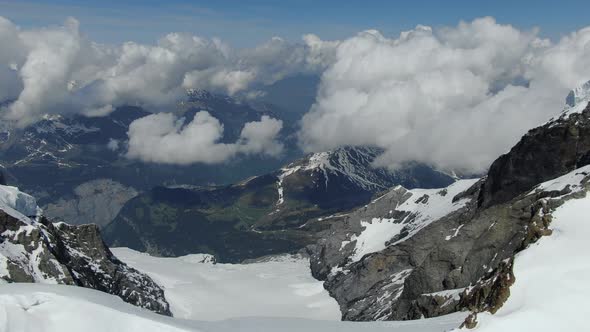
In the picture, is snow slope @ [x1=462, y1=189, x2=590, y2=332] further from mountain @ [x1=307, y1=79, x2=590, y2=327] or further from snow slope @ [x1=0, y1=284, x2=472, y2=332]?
snow slope @ [x1=0, y1=284, x2=472, y2=332]

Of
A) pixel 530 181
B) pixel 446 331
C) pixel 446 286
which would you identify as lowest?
pixel 446 331

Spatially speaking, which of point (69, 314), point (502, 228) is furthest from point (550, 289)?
point (502, 228)

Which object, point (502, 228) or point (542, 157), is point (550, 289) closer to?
point (502, 228)

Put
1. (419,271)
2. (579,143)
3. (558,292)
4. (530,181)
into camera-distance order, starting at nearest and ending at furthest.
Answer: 1. (558,292)
2. (419,271)
3. (579,143)
4. (530,181)

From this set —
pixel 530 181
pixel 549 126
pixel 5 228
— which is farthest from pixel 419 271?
pixel 5 228

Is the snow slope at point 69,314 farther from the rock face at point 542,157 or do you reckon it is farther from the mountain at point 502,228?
the rock face at point 542,157

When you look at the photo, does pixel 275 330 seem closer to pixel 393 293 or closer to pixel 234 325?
pixel 234 325

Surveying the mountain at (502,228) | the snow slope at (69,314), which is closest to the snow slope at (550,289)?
the mountain at (502,228)

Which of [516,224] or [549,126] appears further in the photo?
[549,126]
